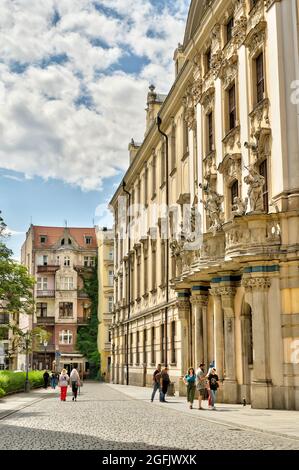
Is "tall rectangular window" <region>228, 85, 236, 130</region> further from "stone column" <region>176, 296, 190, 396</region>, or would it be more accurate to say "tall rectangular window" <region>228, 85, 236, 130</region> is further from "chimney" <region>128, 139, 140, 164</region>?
"chimney" <region>128, 139, 140, 164</region>

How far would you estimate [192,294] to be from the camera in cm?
3225

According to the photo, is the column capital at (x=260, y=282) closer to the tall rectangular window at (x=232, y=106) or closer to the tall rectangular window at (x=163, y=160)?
the tall rectangular window at (x=232, y=106)

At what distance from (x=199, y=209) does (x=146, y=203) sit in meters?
16.7

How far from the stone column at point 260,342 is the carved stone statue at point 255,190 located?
248 centimetres

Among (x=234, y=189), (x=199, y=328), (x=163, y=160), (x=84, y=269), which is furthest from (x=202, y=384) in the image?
(x=84, y=269)

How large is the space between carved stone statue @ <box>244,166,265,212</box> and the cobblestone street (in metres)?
7.12

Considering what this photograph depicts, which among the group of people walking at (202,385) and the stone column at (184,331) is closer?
the group of people walking at (202,385)

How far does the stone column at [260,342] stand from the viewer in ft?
78.4

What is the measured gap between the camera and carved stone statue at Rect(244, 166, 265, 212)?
81.1 feet

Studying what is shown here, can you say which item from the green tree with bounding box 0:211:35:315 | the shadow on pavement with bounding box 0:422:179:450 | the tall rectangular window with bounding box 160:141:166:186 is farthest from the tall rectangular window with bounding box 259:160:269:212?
the green tree with bounding box 0:211:35:315

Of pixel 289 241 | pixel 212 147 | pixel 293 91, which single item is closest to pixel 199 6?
pixel 212 147

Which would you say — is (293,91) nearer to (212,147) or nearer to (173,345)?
(212,147)

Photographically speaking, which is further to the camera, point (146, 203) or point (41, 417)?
point (146, 203)

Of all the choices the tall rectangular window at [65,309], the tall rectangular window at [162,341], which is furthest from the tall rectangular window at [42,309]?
the tall rectangular window at [162,341]
